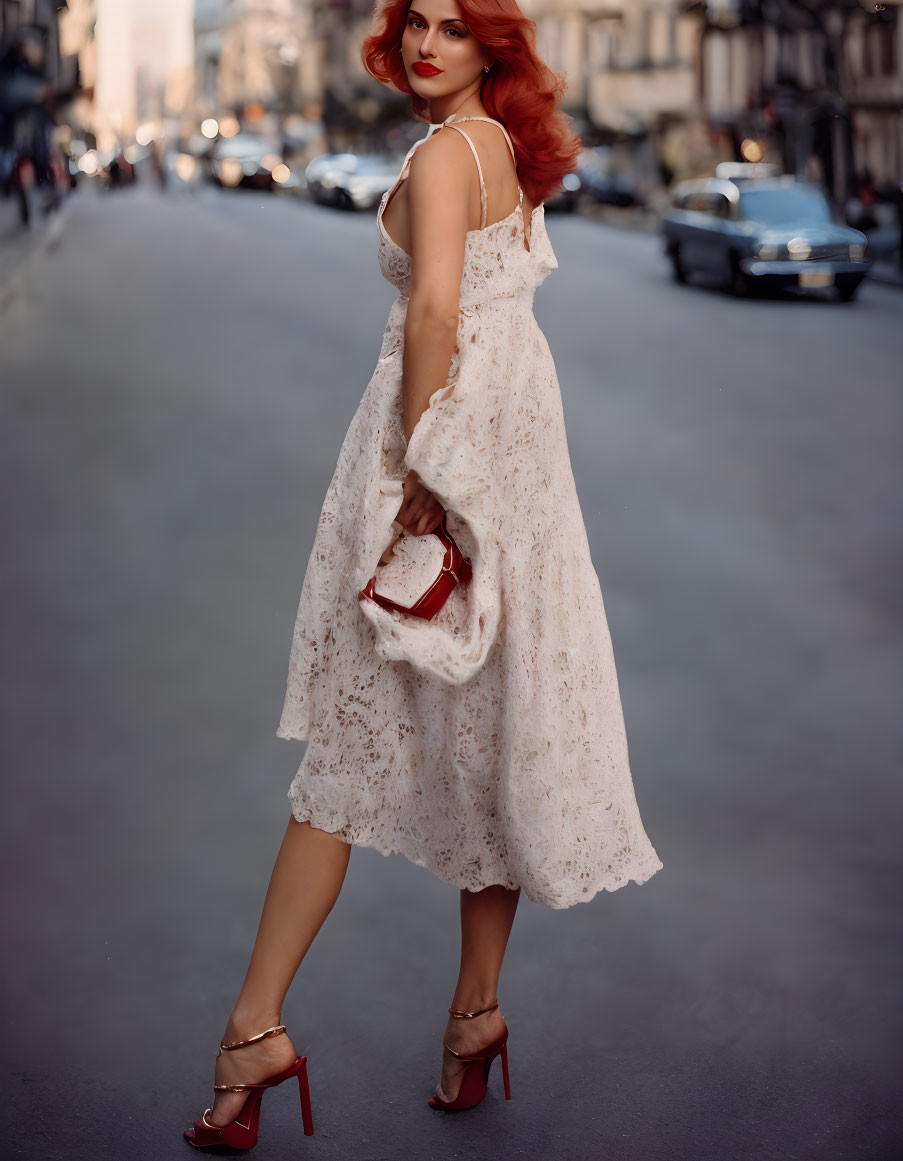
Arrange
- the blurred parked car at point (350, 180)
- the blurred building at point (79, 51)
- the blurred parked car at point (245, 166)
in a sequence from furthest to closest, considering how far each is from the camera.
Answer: the blurred building at point (79, 51) < the blurred parked car at point (245, 166) < the blurred parked car at point (350, 180)

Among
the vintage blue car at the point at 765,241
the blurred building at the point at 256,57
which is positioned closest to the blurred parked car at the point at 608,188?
the vintage blue car at the point at 765,241

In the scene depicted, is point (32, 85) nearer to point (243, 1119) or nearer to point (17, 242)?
point (17, 242)

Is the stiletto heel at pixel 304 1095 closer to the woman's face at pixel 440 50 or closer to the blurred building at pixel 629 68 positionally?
the woman's face at pixel 440 50

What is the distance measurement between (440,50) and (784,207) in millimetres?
17361

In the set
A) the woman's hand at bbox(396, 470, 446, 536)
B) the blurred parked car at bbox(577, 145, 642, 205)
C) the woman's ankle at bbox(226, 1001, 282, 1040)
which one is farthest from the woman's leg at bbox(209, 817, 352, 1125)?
the blurred parked car at bbox(577, 145, 642, 205)

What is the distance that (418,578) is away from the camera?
8.04 ft

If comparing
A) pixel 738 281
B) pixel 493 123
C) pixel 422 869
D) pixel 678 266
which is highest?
pixel 493 123

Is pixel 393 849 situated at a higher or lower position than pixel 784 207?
higher

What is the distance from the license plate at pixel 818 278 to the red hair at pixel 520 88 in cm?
1579

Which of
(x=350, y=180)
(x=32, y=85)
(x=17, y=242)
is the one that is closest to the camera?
(x=17, y=242)

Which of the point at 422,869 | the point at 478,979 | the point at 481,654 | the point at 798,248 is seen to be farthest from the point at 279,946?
the point at 798,248

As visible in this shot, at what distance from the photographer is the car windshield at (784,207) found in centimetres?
1848

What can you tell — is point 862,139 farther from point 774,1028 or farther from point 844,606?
point 774,1028

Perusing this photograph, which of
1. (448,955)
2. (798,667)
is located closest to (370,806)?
(448,955)
